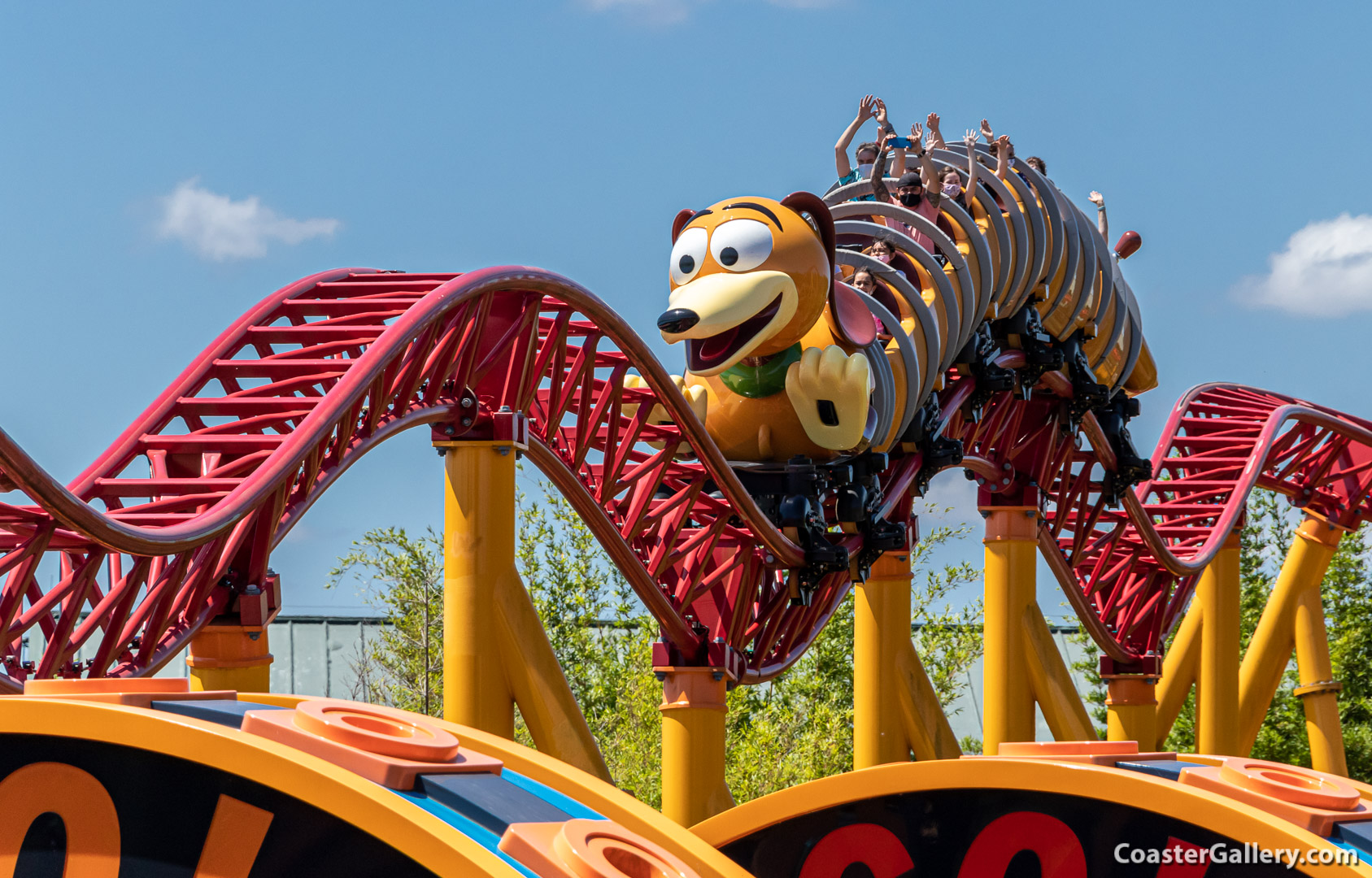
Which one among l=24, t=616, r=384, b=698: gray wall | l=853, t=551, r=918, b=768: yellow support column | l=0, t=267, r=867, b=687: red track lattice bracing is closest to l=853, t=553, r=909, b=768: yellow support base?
l=853, t=551, r=918, b=768: yellow support column

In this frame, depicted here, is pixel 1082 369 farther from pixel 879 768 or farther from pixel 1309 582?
pixel 879 768

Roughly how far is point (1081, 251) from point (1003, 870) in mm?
9544

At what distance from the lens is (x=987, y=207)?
12.9 metres

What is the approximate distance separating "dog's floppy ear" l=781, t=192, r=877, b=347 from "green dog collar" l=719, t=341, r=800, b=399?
35cm

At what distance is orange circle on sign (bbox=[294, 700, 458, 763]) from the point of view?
3.64m

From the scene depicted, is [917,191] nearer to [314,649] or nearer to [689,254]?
[689,254]

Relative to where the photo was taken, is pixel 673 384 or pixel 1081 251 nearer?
pixel 673 384

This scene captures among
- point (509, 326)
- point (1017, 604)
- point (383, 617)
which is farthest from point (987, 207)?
point (383, 617)

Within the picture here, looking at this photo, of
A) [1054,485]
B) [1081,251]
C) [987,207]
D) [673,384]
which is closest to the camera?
[673,384]

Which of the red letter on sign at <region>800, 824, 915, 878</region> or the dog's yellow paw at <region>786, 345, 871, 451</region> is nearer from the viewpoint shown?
the red letter on sign at <region>800, 824, 915, 878</region>

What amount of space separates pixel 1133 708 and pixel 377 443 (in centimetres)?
1076

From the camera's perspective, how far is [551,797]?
3.94m

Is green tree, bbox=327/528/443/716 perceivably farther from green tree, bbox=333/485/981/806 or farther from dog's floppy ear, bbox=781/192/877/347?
dog's floppy ear, bbox=781/192/877/347

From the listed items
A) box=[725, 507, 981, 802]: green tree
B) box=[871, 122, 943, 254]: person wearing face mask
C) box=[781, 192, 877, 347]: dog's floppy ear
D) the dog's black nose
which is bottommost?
box=[725, 507, 981, 802]: green tree
